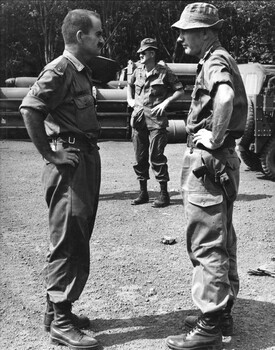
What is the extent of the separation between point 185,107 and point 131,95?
6.82 meters

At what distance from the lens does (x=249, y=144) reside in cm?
932

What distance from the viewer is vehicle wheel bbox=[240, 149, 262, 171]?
32.4ft

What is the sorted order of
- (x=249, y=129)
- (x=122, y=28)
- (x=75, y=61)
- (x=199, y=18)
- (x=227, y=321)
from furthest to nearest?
(x=122, y=28), (x=249, y=129), (x=227, y=321), (x=75, y=61), (x=199, y=18)

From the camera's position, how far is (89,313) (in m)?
3.80

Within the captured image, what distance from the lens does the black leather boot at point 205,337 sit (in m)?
3.23

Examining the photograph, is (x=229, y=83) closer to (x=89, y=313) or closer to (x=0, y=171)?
(x=89, y=313)

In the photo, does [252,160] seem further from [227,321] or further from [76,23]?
[76,23]

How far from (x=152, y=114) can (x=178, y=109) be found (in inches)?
292

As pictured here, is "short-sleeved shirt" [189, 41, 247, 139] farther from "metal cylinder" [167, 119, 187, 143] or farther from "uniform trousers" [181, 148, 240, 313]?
"metal cylinder" [167, 119, 187, 143]

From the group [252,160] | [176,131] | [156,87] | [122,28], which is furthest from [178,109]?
[122,28]

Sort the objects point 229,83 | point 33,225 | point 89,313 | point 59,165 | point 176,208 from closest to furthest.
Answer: point 229,83
point 59,165
point 89,313
point 33,225
point 176,208

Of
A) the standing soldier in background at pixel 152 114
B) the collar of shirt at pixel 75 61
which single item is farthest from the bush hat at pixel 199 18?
the standing soldier in background at pixel 152 114

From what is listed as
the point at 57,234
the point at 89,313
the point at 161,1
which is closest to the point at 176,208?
the point at 89,313

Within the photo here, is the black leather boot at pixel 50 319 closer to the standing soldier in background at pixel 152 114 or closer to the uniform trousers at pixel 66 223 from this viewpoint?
the uniform trousers at pixel 66 223
